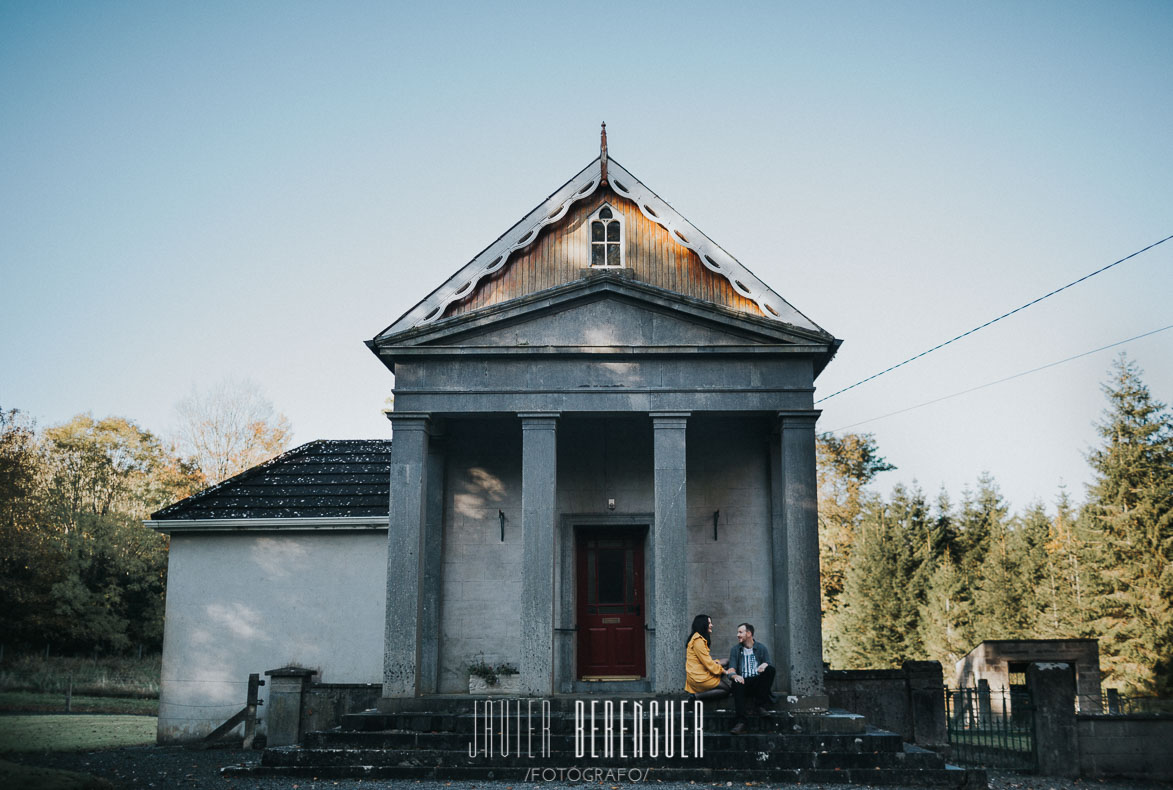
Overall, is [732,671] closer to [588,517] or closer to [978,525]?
[588,517]

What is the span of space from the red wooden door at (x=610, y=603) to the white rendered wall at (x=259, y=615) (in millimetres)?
4123

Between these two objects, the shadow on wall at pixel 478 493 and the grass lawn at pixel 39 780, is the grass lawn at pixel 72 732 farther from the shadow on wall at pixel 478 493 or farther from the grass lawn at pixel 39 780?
the shadow on wall at pixel 478 493

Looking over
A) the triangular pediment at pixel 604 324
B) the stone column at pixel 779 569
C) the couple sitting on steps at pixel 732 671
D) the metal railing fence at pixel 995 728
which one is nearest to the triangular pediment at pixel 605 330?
the triangular pediment at pixel 604 324

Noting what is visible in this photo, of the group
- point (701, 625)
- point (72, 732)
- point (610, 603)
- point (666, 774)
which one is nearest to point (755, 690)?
point (701, 625)

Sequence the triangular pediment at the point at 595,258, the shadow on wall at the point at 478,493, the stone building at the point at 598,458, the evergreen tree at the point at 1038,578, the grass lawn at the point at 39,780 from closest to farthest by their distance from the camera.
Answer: the grass lawn at the point at 39,780 < the stone building at the point at 598,458 < the triangular pediment at the point at 595,258 < the shadow on wall at the point at 478,493 < the evergreen tree at the point at 1038,578

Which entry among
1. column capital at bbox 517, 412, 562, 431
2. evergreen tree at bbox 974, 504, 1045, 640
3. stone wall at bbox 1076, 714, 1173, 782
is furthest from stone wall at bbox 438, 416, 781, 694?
evergreen tree at bbox 974, 504, 1045, 640

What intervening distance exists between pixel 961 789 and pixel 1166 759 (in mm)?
5291

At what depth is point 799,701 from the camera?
1278 cm

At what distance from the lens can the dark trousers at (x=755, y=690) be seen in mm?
12062

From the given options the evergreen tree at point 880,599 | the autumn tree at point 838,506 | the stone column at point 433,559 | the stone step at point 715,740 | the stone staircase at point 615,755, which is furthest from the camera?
the autumn tree at point 838,506

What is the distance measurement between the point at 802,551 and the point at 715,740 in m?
3.08

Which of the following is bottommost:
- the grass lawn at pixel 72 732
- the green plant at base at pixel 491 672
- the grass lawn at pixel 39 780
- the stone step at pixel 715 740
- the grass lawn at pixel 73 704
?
the grass lawn at pixel 73 704

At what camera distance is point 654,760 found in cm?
1148

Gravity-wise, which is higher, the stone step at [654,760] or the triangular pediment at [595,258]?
the triangular pediment at [595,258]
